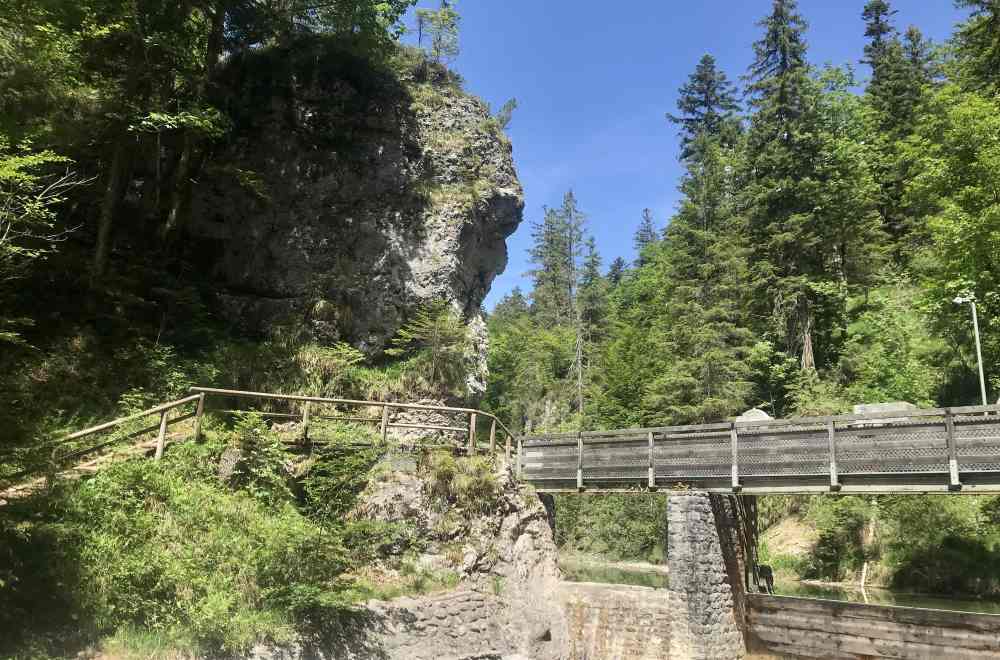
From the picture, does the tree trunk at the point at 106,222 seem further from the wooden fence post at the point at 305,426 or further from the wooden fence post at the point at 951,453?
the wooden fence post at the point at 951,453

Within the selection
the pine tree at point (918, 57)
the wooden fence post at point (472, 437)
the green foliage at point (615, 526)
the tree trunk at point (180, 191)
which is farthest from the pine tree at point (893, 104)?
the tree trunk at point (180, 191)

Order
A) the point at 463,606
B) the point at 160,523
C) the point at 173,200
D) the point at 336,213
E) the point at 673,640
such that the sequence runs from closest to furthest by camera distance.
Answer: the point at 160,523 → the point at 463,606 → the point at 673,640 → the point at 173,200 → the point at 336,213

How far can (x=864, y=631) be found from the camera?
540 inches

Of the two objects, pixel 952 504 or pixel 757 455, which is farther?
pixel 952 504

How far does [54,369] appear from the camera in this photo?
544 inches

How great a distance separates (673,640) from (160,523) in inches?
395

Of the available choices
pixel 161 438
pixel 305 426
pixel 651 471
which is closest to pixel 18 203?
pixel 161 438

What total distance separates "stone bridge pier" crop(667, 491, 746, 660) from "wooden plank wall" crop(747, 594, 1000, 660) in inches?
32.2

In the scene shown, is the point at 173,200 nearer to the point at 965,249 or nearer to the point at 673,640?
the point at 673,640

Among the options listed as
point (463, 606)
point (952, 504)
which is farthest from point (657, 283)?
point (463, 606)

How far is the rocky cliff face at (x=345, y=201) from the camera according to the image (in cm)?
2077

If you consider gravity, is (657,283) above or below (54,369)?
above

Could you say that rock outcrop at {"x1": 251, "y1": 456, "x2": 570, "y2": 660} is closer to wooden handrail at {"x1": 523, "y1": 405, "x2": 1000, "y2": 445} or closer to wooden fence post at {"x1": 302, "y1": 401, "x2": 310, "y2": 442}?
wooden fence post at {"x1": 302, "y1": 401, "x2": 310, "y2": 442}

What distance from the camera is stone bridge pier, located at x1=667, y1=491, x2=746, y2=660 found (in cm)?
1349
